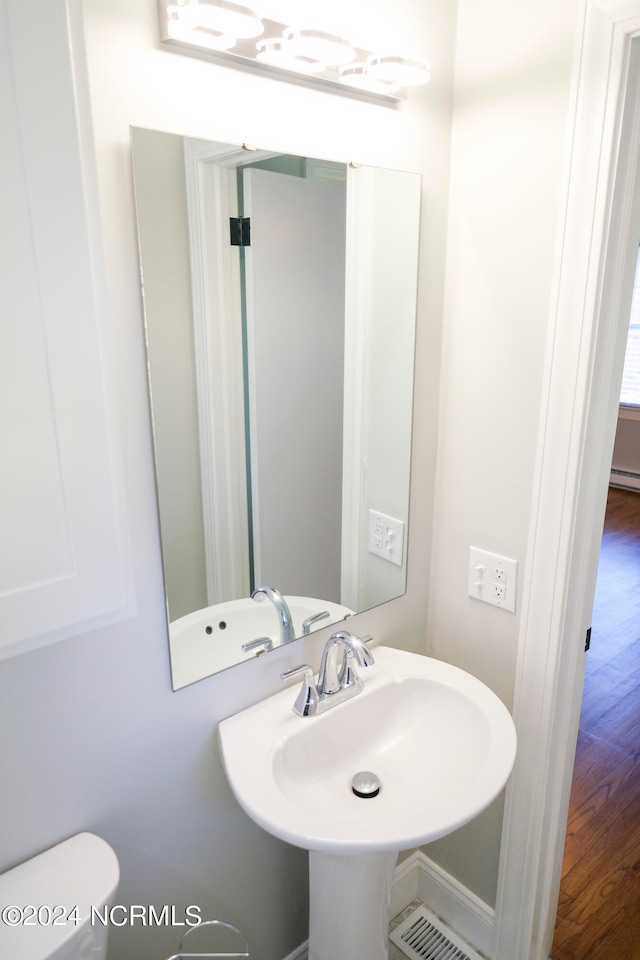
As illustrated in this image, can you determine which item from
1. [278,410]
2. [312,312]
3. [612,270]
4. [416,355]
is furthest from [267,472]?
[612,270]

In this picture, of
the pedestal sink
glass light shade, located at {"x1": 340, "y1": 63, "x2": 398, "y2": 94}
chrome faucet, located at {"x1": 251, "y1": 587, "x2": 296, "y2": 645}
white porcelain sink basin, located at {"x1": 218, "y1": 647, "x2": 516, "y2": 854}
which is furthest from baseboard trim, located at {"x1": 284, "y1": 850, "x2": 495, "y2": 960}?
glass light shade, located at {"x1": 340, "y1": 63, "x2": 398, "y2": 94}

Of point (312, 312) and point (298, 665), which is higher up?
point (312, 312)

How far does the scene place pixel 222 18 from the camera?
0.95m

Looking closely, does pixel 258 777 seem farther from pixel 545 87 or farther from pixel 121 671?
pixel 545 87

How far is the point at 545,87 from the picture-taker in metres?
1.20

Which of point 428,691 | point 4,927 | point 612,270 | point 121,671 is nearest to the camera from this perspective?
point 4,927

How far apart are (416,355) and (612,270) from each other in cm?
43

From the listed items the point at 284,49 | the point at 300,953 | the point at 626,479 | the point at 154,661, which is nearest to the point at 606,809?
the point at 300,953

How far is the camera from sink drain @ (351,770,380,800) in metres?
1.25

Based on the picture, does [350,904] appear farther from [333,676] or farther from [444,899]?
[444,899]

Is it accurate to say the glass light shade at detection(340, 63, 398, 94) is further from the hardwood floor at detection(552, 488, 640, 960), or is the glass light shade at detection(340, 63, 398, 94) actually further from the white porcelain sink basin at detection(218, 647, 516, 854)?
the hardwood floor at detection(552, 488, 640, 960)

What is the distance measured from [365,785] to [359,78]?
1327 mm

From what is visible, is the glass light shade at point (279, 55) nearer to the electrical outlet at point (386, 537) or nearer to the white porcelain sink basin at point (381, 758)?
the electrical outlet at point (386, 537)

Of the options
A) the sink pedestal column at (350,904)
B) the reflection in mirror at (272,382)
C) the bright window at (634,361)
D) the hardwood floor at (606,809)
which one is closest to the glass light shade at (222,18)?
the reflection in mirror at (272,382)
